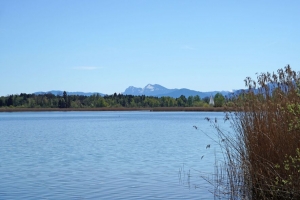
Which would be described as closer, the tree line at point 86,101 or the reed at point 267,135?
the reed at point 267,135

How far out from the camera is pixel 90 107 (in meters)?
142

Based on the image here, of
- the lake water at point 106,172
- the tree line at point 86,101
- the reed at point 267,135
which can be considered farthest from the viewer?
the tree line at point 86,101

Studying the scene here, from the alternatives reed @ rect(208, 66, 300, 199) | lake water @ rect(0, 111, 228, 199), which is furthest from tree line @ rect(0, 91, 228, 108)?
reed @ rect(208, 66, 300, 199)

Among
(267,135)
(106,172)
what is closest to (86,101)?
(106,172)

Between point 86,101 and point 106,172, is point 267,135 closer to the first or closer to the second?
point 106,172

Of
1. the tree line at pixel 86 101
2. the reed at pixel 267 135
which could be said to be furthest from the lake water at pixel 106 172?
the tree line at pixel 86 101

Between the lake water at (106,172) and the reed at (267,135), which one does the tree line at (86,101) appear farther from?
the reed at (267,135)

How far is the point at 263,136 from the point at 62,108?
130000 millimetres

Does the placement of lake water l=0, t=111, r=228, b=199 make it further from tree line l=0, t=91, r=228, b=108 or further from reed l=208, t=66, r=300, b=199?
tree line l=0, t=91, r=228, b=108

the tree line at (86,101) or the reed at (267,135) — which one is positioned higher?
the tree line at (86,101)

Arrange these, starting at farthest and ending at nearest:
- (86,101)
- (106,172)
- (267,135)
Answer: (86,101) < (106,172) < (267,135)

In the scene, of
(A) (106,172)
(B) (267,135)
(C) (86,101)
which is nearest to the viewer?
(B) (267,135)

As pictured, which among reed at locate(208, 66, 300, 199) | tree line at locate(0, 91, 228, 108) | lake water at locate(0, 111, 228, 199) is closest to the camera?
reed at locate(208, 66, 300, 199)

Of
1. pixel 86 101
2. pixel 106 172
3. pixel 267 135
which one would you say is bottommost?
pixel 106 172
